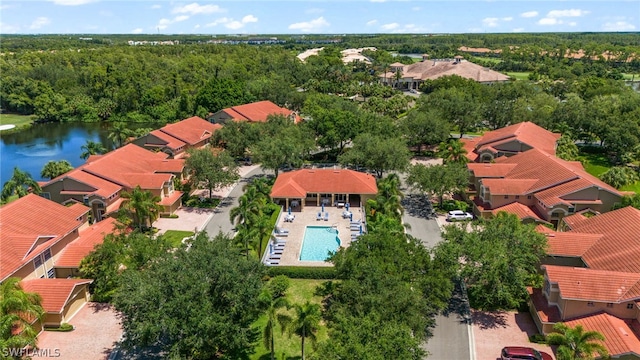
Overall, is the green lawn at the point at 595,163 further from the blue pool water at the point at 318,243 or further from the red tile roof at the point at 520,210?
the blue pool water at the point at 318,243

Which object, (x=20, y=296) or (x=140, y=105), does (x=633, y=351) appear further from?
(x=140, y=105)

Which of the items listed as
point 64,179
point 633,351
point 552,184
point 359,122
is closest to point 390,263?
point 633,351

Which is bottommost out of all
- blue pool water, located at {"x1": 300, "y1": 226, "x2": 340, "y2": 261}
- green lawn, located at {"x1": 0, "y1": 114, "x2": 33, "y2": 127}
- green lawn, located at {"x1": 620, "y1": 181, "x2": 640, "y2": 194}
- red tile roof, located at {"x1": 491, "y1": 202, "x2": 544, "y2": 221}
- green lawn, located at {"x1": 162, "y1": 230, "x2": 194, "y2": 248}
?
blue pool water, located at {"x1": 300, "y1": 226, "x2": 340, "y2": 261}

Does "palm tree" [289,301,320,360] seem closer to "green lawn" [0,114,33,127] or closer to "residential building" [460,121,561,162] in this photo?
"residential building" [460,121,561,162]

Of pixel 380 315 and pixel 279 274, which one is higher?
pixel 380 315

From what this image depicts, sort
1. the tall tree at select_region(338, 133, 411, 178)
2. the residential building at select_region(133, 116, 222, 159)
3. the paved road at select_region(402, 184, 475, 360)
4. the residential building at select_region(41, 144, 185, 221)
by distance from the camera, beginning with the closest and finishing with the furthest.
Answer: the paved road at select_region(402, 184, 475, 360) < the residential building at select_region(41, 144, 185, 221) < the tall tree at select_region(338, 133, 411, 178) < the residential building at select_region(133, 116, 222, 159)

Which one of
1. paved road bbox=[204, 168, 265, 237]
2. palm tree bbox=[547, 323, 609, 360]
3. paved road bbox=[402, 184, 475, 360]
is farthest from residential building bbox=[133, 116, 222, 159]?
palm tree bbox=[547, 323, 609, 360]
